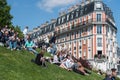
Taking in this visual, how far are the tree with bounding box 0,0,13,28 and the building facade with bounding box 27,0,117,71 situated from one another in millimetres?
33168

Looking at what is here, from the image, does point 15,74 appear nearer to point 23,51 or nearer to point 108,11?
point 23,51

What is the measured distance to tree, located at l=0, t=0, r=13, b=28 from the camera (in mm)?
57000

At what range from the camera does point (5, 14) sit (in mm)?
58781

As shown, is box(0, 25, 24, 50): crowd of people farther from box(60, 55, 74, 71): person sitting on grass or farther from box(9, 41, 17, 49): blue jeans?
box(60, 55, 74, 71): person sitting on grass

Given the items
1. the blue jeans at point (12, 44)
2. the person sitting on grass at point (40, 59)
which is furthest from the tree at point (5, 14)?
the person sitting on grass at point (40, 59)

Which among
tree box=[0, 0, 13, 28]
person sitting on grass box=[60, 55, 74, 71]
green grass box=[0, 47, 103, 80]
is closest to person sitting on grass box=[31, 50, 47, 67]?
green grass box=[0, 47, 103, 80]

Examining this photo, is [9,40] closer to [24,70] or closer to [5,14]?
[24,70]

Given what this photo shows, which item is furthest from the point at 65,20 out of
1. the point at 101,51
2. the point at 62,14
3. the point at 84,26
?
the point at 101,51

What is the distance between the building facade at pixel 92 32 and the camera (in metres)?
91.6

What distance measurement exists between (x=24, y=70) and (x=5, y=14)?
117 ft

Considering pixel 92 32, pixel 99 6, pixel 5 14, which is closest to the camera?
pixel 5 14

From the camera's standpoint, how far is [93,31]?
3642 inches

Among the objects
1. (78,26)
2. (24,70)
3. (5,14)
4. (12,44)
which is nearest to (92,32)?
(78,26)

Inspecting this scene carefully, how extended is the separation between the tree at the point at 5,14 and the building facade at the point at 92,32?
33.2m
